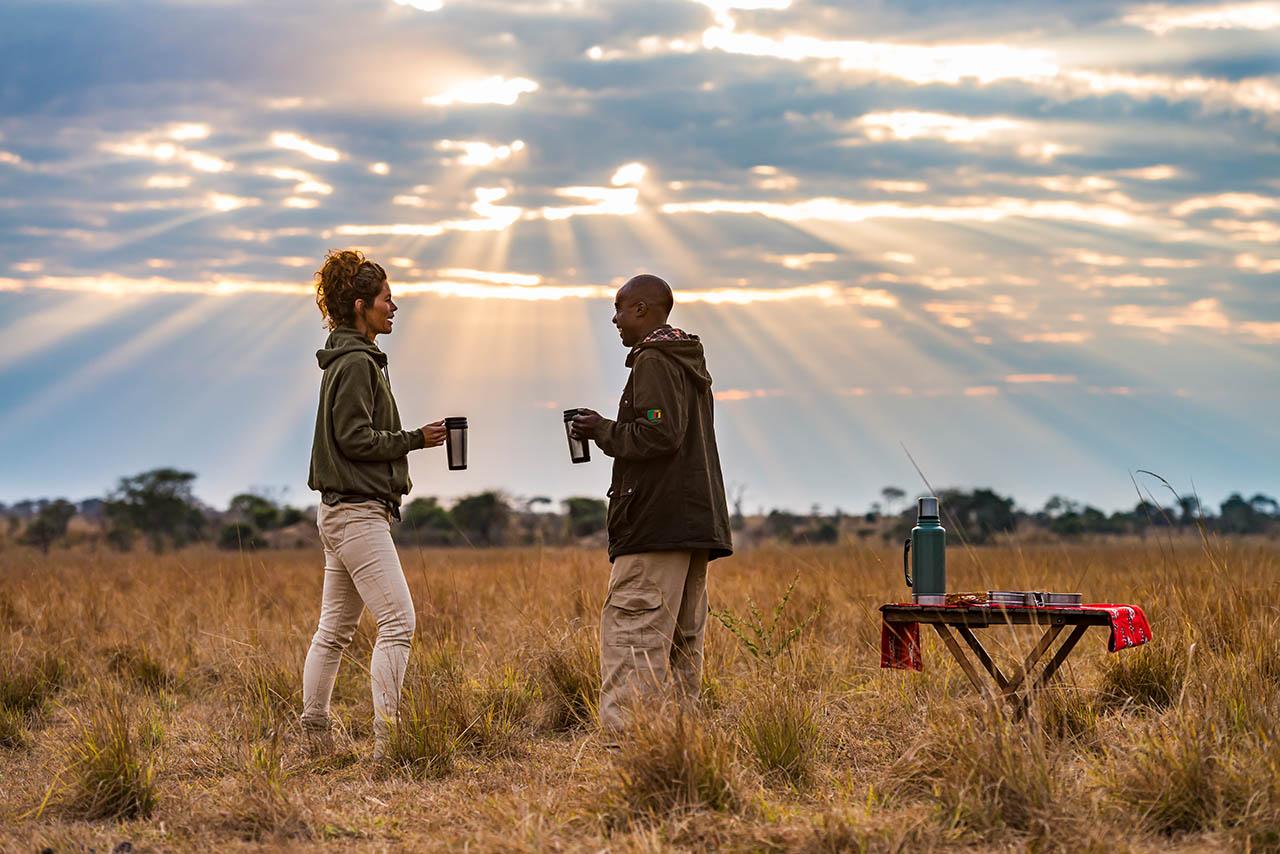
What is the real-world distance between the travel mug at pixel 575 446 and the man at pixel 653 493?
0.11ft

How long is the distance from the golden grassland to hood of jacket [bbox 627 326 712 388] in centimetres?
158

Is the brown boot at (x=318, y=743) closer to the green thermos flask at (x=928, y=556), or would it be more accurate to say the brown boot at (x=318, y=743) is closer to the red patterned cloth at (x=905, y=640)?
the red patterned cloth at (x=905, y=640)

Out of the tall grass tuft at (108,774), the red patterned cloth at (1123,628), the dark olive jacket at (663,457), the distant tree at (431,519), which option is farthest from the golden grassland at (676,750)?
the distant tree at (431,519)

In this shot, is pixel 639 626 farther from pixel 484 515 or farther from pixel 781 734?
pixel 484 515

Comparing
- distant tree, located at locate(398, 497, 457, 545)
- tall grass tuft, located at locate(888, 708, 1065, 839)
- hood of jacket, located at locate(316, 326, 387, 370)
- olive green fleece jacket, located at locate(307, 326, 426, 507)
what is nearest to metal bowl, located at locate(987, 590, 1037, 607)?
tall grass tuft, located at locate(888, 708, 1065, 839)

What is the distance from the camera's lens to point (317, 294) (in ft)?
22.9

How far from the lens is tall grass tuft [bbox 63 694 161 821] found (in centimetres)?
591

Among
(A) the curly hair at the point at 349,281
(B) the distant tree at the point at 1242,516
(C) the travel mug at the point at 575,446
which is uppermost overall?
(A) the curly hair at the point at 349,281

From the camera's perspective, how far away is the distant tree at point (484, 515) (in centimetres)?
5022

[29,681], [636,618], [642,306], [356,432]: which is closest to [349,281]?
[356,432]

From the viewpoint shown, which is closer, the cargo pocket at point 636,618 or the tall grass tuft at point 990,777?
the tall grass tuft at point 990,777

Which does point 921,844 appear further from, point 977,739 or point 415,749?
point 415,749

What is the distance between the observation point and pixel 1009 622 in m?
6.07

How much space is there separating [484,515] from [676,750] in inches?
1819
